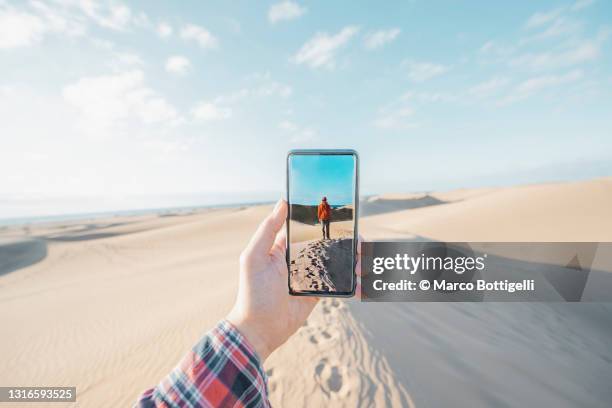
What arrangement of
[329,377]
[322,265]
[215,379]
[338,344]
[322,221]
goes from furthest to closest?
[338,344] < [329,377] < [322,265] < [322,221] < [215,379]

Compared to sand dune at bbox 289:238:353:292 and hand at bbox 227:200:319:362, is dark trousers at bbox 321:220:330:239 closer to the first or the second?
sand dune at bbox 289:238:353:292

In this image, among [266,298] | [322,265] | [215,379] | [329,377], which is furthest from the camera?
[329,377]

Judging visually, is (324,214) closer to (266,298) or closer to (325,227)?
(325,227)

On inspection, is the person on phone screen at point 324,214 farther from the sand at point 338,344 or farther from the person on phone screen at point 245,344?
the sand at point 338,344

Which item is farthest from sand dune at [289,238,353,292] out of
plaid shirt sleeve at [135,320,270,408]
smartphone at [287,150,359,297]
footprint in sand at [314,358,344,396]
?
footprint in sand at [314,358,344,396]

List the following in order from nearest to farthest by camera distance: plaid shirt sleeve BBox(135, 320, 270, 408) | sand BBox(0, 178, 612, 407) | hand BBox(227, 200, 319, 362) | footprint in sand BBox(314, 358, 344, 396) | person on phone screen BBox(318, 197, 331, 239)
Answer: plaid shirt sleeve BBox(135, 320, 270, 408) < hand BBox(227, 200, 319, 362) < person on phone screen BBox(318, 197, 331, 239) < footprint in sand BBox(314, 358, 344, 396) < sand BBox(0, 178, 612, 407)

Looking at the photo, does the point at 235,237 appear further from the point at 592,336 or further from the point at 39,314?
the point at 592,336

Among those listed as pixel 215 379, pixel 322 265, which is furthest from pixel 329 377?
pixel 215 379

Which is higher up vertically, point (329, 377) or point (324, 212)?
point (324, 212)
